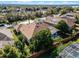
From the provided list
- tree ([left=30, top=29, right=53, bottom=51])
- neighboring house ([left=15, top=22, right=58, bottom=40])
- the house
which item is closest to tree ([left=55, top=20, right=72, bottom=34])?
neighboring house ([left=15, top=22, right=58, bottom=40])

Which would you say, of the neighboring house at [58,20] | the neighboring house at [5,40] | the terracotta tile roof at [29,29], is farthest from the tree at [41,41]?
the neighboring house at [58,20]

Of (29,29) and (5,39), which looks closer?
(5,39)

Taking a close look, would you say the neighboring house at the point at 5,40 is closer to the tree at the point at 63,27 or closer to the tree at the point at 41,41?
the tree at the point at 41,41

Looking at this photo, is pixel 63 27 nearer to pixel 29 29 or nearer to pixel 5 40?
pixel 29 29

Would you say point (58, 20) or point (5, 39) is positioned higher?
point (58, 20)

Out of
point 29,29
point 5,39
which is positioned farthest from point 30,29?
point 5,39

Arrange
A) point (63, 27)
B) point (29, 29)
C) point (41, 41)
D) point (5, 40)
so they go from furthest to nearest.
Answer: point (63, 27) < point (29, 29) < point (5, 40) < point (41, 41)

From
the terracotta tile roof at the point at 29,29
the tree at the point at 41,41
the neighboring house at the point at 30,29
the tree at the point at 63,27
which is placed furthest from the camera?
the tree at the point at 63,27

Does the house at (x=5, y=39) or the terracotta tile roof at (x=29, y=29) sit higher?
the terracotta tile roof at (x=29, y=29)
